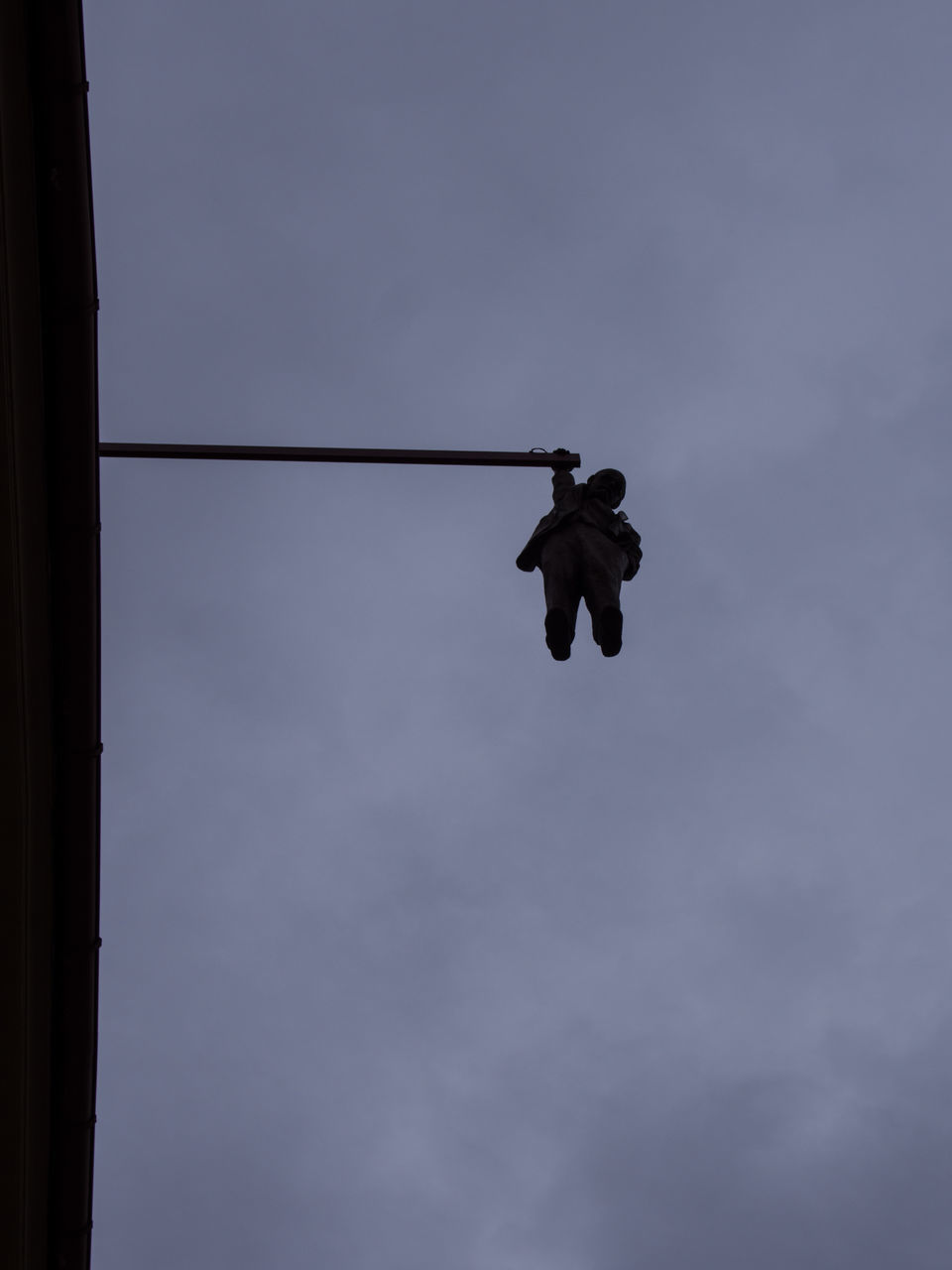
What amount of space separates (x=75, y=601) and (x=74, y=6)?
3186mm

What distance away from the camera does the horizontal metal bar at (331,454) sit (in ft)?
26.7

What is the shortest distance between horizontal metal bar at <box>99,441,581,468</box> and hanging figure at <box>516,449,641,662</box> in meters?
0.24

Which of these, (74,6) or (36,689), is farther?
(36,689)

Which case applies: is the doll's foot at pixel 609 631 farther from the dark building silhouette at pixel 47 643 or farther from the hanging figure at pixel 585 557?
the dark building silhouette at pixel 47 643

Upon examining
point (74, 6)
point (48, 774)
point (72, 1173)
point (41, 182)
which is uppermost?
point (74, 6)

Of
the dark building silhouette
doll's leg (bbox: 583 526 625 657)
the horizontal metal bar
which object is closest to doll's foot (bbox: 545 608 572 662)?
doll's leg (bbox: 583 526 625 657)

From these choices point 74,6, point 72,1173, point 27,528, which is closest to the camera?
point 74,6

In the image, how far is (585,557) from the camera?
8352mm

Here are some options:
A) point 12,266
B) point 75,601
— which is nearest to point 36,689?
point 75,601

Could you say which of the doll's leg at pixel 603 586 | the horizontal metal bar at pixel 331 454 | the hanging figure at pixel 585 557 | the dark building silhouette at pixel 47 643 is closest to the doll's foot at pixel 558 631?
the hanging figure at pixel 585 557

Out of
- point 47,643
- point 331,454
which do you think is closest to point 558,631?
point 331,454

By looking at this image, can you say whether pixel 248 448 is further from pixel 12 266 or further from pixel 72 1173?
pixel 72 1173

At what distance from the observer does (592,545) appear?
331 inches

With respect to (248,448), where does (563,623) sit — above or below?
below
